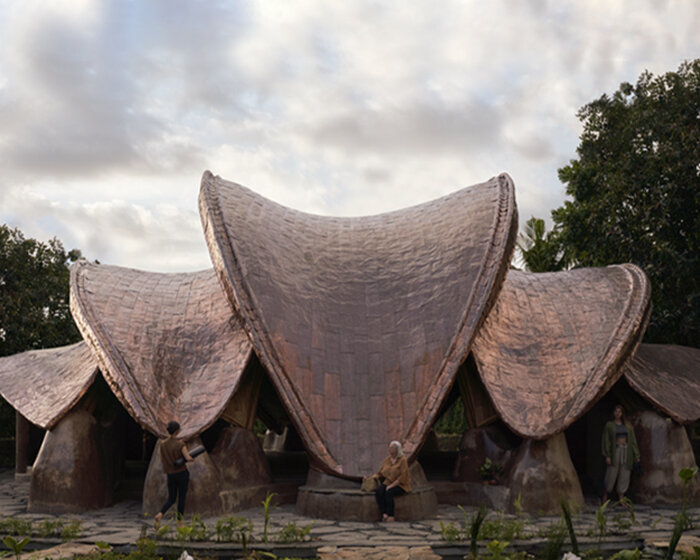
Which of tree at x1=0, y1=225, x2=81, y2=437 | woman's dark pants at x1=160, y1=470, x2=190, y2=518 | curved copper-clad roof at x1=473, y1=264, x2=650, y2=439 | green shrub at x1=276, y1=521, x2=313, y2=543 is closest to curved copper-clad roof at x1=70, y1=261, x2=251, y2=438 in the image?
woman's dark pants at x1=160, y1=470, x2=190, y2=518

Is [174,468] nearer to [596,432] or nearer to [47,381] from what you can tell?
[47,381]

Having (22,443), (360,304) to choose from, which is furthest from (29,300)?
(360,304)

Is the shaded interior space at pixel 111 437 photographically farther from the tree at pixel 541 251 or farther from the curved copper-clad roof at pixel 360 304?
Answer: the tree at pixel 541 251

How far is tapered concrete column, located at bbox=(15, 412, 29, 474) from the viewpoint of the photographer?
524 inches

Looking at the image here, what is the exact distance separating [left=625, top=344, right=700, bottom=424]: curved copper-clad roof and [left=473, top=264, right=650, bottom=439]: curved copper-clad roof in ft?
2.35

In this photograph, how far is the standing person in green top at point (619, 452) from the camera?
10586mm

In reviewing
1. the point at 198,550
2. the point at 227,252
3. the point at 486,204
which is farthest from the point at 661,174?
the point at 198,550

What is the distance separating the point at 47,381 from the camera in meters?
11.7

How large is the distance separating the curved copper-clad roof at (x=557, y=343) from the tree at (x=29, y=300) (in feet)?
45.0

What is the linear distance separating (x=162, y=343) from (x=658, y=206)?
1077cm

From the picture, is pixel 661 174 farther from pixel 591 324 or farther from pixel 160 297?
pixel 160 297

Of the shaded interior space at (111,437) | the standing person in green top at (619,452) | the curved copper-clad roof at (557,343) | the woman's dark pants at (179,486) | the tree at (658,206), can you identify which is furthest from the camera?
the tree at (658,206)

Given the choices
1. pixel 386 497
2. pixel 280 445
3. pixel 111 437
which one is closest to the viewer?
pixel 386 497

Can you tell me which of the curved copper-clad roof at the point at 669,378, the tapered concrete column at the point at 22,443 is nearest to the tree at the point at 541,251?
the curved copper-clad roof at the point at 669,378
